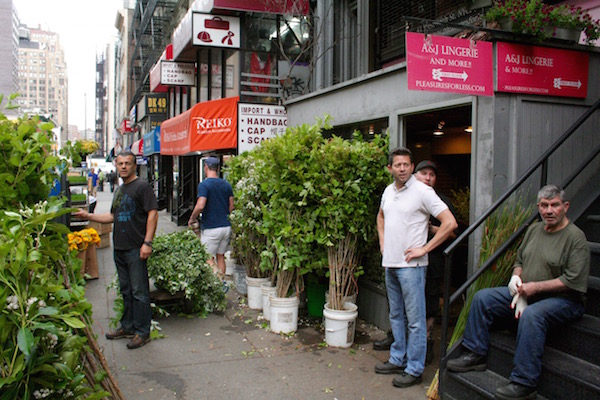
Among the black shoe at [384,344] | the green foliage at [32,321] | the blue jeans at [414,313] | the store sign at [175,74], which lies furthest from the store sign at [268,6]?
the green foliage at [32,321]

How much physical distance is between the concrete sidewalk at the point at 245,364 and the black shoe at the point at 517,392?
35.7 inches

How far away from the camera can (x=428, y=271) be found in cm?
502

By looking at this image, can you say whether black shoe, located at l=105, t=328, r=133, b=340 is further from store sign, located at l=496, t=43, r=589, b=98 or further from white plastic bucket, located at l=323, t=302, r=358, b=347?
store sign, located at l=496, t=43, r=589, b=98

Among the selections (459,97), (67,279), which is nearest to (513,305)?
(459,97)

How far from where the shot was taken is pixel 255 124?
995 centimetres

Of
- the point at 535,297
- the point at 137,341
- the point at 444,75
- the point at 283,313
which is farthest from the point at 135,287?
the point at 535,297

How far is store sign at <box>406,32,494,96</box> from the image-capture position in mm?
4453

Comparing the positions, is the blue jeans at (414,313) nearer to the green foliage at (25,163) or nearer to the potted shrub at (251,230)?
the potted shrub at (251,230)

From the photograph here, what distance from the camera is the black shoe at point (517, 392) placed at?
353cm

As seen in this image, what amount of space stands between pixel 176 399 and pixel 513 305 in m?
2.82

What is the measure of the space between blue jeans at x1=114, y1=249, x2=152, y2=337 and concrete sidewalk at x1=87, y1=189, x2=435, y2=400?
26 cm

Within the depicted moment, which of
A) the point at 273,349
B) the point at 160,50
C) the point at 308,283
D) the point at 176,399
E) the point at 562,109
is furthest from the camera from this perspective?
the point at 160,50

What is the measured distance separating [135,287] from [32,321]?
3361 mm

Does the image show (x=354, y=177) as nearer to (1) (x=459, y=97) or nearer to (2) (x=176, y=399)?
(1) (x=459, y=97)
